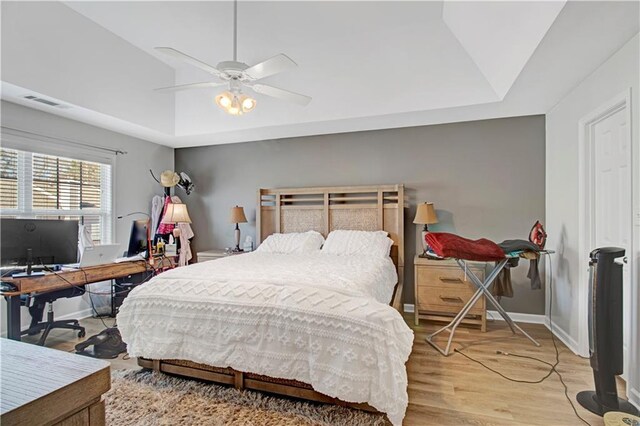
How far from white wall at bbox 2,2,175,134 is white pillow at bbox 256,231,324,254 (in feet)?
6.94

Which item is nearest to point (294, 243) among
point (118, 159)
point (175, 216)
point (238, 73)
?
point (175, 216)

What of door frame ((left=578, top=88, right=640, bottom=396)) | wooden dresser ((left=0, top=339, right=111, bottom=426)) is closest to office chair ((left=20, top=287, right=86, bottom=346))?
wooden dresser ((left=0, top=339, right=111, bottom=426))

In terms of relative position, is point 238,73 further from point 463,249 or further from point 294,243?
point 463,249

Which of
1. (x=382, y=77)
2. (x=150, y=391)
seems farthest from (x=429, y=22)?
(x=150, y=391)

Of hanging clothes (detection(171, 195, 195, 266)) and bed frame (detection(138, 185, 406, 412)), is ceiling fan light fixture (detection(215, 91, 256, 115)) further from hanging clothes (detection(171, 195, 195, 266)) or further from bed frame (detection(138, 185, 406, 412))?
hanging clothes (detection(171, 195, 195, 266))

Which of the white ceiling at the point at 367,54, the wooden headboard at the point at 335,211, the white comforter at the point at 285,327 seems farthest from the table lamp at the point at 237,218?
the white comforter at the point at 285,327

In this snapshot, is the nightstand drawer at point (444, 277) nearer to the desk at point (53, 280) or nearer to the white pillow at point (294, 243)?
the white pillow at point (294, 243)

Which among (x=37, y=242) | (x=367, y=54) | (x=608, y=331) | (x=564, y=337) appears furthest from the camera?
(x=367, y=54)

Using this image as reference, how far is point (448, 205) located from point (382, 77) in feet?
5.61

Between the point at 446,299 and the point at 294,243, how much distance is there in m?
1.84

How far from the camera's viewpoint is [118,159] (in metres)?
4.33

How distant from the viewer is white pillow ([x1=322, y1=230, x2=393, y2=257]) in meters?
3.60

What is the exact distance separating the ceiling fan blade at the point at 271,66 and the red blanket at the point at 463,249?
190cm

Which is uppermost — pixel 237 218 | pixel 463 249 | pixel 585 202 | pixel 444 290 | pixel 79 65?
pixel 79 65
